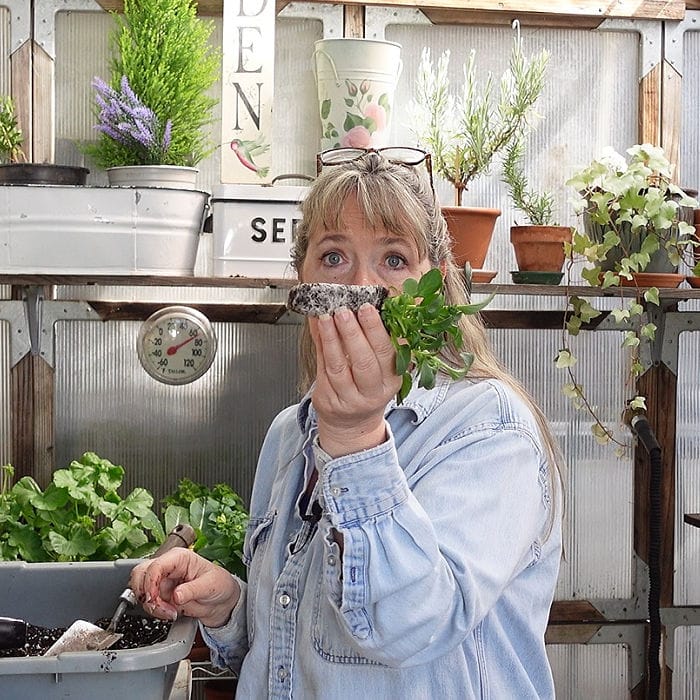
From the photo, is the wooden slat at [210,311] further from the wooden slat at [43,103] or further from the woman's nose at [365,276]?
the woman's nose at [365,276]

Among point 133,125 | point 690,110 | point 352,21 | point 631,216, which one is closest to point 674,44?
point 690,110

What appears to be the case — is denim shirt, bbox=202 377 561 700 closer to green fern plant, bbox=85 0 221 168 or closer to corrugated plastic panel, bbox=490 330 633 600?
green fern plant, bbox=85 0 221 168

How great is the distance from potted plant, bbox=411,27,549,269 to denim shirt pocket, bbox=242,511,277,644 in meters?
1.35

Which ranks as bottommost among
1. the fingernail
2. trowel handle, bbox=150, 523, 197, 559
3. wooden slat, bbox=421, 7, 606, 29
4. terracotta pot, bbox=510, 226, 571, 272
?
trowel handle, bbox=150, 523, 197, 559

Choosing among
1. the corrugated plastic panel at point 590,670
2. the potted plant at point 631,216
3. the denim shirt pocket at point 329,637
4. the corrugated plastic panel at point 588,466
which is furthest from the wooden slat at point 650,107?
the denim shirt pocket at point 329,637

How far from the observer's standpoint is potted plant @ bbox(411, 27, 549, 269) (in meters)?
2.78

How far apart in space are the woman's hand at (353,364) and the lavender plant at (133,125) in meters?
1.77

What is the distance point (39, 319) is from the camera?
9.55 feet

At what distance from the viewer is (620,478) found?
313 centimetres

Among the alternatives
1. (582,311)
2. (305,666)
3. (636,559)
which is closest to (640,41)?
(582,311)

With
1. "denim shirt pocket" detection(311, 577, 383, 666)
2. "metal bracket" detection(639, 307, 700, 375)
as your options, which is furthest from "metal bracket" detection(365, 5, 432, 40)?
"denim shirt pocket" detection(311, 577, 383, 666)

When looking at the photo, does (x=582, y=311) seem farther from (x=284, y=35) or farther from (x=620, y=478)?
(x=284, y=35)

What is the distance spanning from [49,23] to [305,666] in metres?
2.17

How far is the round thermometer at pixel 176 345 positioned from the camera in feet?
9.31
